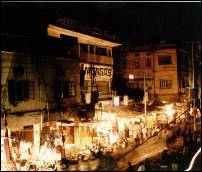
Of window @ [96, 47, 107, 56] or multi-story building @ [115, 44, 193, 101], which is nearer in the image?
window @ [96, 47, 107, 56]

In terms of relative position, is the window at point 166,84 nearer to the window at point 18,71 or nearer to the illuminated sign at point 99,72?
the illuminated sign at point 99,72

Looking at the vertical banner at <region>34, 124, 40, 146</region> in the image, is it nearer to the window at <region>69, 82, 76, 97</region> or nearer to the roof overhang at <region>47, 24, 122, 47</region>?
the window at <region>69, 82, 76, 97</region>

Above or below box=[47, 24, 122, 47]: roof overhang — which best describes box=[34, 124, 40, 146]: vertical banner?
below

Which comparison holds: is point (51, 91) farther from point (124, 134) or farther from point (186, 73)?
point (186, 73)

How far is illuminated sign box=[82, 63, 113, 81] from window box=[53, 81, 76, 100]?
4.27 m

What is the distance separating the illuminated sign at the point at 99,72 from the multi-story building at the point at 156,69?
991cm

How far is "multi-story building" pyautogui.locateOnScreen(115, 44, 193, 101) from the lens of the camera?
44312mm

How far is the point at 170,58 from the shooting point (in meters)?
44.3

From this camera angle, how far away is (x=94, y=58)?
32531 millimetres

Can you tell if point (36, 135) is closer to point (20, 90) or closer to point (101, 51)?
point (20, 90)

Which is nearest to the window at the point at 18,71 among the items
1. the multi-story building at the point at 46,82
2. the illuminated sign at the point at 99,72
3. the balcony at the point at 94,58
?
the multi-story building at the point at 46,82

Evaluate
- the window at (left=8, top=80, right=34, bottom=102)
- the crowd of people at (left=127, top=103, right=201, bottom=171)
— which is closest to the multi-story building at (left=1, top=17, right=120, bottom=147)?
the window at (left=8, top=80, right=34, bottom=102)

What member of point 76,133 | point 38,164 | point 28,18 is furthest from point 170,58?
point 38,164

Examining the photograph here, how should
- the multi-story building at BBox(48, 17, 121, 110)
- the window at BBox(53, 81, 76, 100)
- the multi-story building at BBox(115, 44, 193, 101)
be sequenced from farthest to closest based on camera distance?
the multi-story building at BBox(115, 44, 193, 101) < the multi-story building at BBox(48, 17, 121, 110) < the window at BBox(53, 81, 76, 100)
